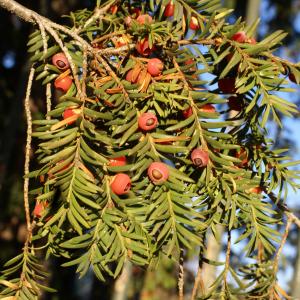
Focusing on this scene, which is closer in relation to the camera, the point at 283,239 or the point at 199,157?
the point at 199,157

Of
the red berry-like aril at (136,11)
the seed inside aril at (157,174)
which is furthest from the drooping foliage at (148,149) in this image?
the red berry-like aril at (136,11)

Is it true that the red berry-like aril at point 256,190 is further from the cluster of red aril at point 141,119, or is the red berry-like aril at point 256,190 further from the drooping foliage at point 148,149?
the cluster of red aril at point 141,119

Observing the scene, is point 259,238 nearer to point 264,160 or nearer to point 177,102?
point 264,160

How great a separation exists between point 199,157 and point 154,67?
145 millimetres

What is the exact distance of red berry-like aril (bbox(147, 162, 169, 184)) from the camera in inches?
23.6

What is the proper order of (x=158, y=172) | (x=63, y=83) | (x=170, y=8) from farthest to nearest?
(x=170, y=8) → (x=63, y=83) → (x=158, y=172)

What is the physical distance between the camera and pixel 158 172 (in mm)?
600

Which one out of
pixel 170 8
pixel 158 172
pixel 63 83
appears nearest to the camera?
pixel 158 172

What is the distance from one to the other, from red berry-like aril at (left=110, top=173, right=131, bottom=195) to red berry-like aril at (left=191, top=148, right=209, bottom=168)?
0.29 ft

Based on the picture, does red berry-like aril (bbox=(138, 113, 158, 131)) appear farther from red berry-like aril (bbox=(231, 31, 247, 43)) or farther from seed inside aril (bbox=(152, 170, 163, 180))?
red berry-like aril (bbox=(231, 31, 247, 43))

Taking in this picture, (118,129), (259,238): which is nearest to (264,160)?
(259,238)

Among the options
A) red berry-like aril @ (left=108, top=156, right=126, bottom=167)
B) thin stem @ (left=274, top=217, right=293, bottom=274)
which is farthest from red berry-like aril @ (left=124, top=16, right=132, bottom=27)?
thin stem @ (left=274, top=217, right=293, bottom=274)

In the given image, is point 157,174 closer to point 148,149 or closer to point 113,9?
point 148,149

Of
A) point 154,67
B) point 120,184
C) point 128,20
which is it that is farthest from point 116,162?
point 128,20
